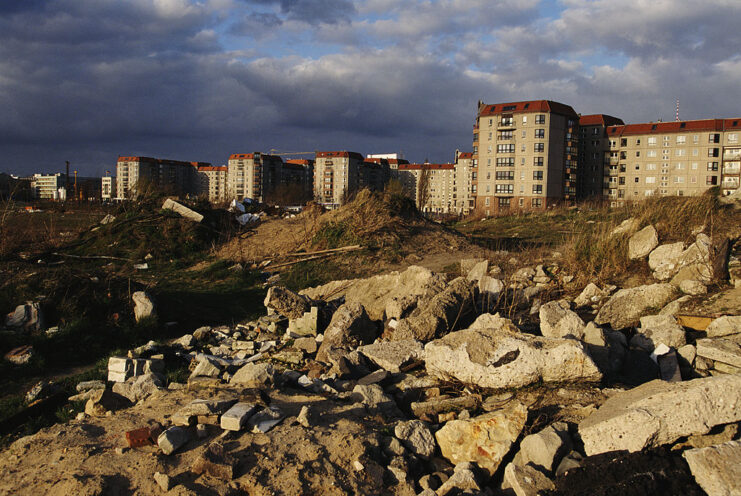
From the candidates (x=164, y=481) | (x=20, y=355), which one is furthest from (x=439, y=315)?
(x=20, y=355)

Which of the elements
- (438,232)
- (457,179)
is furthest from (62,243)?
(457,179)

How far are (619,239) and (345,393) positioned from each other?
658cm

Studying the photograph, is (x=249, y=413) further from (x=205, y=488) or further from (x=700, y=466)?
(x=700, y=466)

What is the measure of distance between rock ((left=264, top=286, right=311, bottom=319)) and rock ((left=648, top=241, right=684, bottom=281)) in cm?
562

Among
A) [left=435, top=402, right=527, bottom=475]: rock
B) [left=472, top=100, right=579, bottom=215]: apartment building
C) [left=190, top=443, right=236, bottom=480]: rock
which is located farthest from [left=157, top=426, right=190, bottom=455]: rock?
[left=472, top=100, right=579, bottom=215]: apartment building

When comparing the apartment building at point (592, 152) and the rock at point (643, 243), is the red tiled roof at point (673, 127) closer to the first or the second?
the apartment building at point (592, 152)

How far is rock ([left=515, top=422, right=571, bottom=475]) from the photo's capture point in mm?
3262

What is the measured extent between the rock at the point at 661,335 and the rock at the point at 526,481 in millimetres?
3004

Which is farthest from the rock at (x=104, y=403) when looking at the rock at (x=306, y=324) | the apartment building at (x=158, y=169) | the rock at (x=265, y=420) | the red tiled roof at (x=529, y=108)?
the apartment building at (x=158, y=169)

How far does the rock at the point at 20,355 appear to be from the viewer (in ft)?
21.5

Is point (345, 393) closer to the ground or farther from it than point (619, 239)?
closer to the ground

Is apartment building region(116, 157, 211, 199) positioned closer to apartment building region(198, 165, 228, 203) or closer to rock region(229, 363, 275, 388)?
apartment building region(198, 165, 228, 203)

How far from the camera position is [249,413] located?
381 centimetres

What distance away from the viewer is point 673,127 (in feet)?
190
